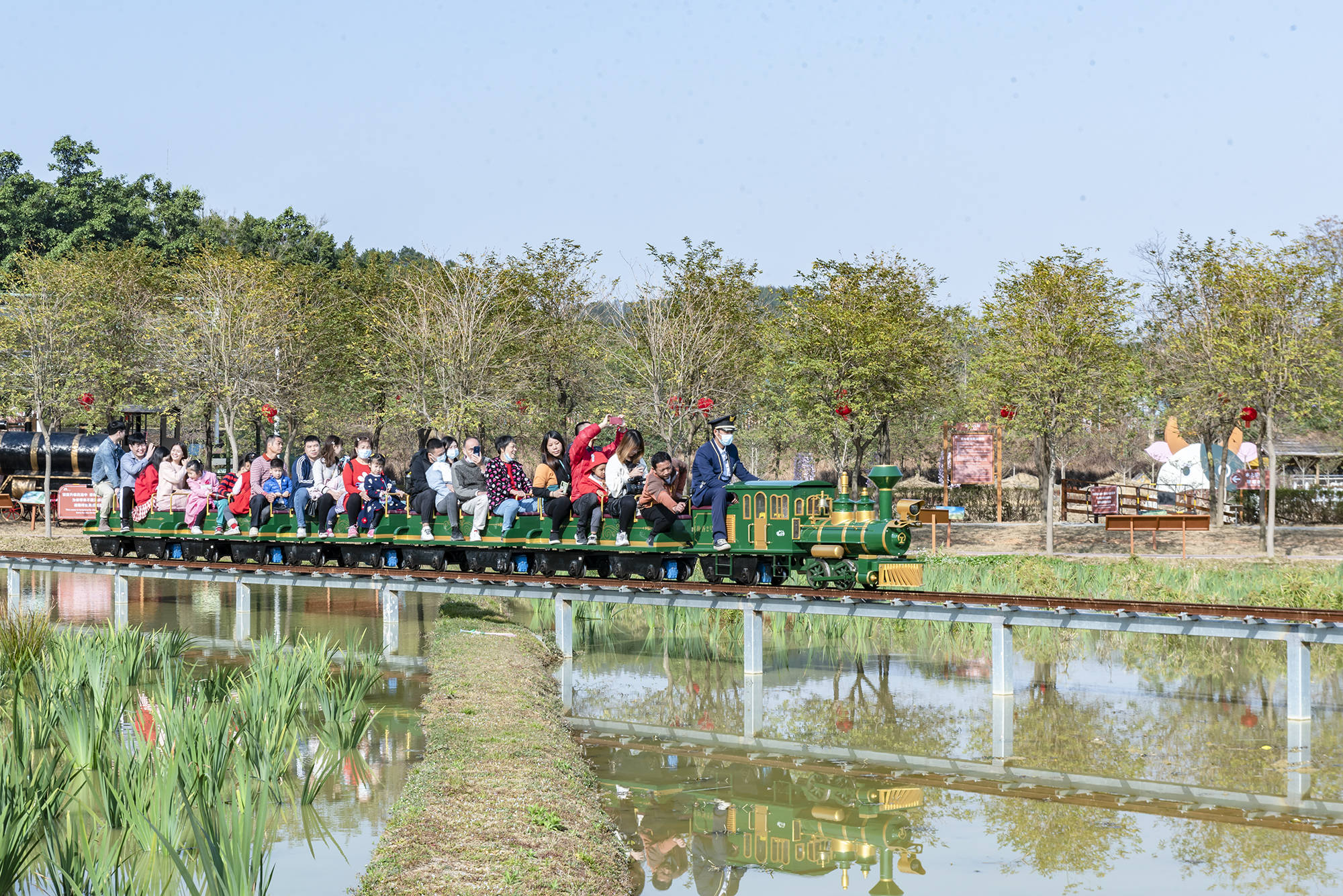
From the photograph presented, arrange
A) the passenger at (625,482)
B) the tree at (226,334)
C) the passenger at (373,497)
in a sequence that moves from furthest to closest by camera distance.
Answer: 1. the tree at (226,334)
2. the passenger at (373,497)
3. the passenger at (625,482)

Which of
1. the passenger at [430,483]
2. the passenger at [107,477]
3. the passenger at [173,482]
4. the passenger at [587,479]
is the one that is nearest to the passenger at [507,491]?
the passenger at [430,483]

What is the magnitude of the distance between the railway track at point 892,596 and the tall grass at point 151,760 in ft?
11.2

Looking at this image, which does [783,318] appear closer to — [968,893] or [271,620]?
[271,620]

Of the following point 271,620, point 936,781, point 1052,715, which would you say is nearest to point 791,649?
point 1052,715

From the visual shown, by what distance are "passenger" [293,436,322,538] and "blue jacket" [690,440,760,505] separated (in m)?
7.25

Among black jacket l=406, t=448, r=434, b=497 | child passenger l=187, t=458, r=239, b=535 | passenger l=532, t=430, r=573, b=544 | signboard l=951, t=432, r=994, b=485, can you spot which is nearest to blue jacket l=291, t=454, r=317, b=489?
child passenger l=187, t=458, r=239, b=535

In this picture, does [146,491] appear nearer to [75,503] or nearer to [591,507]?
[591,507]

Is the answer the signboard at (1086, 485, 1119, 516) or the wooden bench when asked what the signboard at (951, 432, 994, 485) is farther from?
the wooden bench

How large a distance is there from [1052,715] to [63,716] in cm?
900

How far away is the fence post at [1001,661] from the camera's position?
13.1 metres

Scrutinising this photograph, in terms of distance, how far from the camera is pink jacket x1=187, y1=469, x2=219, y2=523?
72.7 ft

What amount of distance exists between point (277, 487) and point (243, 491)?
71 centimetres

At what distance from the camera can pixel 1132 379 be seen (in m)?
31.5

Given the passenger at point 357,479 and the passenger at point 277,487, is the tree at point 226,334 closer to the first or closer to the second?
the passenger at point 277,487
